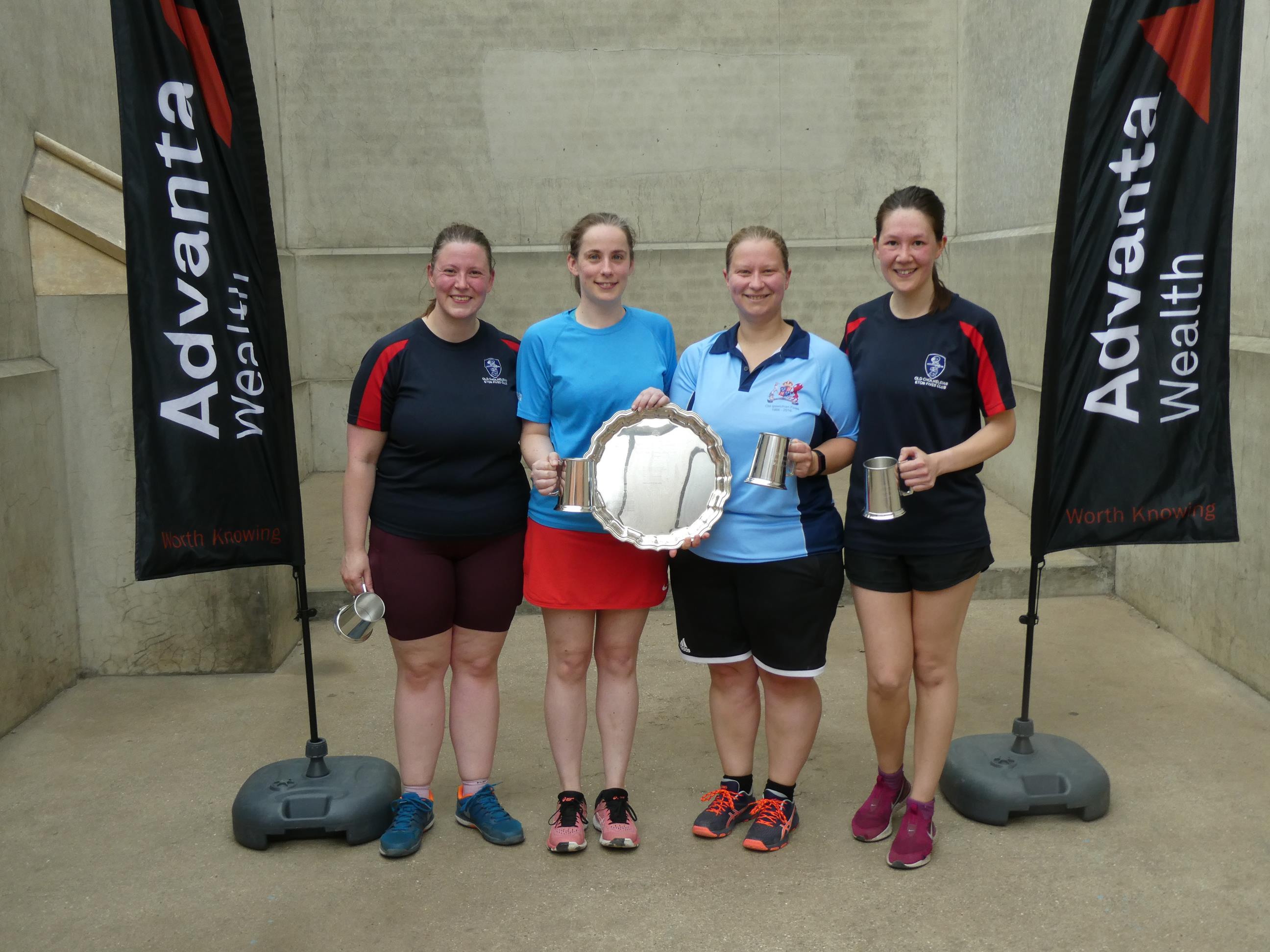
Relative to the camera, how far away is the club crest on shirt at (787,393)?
134 inches

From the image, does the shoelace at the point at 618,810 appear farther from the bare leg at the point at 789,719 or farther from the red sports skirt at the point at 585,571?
the red sports skirt at the point at 585,571

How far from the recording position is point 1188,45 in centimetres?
354

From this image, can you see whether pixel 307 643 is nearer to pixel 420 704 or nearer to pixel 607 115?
pixel 420 704

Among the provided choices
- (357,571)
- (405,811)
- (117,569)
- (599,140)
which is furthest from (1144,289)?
(599,140)

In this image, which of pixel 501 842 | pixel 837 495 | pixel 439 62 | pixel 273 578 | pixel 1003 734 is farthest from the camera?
pixel 439 62

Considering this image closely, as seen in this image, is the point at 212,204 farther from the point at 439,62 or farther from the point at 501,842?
the point at 439,62

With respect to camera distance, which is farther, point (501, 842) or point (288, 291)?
point (288, 291)

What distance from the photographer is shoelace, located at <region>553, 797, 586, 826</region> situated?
370cm

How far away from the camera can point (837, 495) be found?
26.3 feet

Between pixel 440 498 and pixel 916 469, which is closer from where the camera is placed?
pixel 916 469

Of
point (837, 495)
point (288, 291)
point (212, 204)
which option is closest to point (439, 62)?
point (288, 291)

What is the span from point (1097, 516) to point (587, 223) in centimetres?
195

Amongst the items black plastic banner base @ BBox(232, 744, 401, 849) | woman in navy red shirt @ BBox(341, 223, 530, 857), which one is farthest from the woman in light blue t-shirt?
black plastic banner base @ BBox(232, 744, 401, 849)

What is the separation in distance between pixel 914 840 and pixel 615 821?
95 cm
